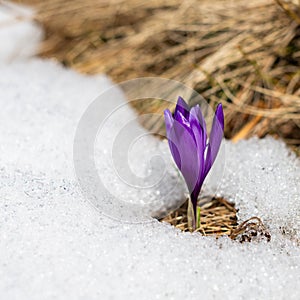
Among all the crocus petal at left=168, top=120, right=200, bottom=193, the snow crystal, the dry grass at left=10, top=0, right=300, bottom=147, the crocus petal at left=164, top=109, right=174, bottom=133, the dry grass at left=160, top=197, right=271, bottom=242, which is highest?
the snow crystal

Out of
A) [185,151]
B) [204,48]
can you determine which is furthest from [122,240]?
[204,48]

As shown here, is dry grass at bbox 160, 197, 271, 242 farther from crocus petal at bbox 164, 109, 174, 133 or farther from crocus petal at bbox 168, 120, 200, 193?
crocus petal at bbox 164, 109, 174, 133

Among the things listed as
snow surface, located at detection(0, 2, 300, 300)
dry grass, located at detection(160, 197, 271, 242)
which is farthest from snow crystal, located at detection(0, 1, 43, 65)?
dry grass, located at detection(160, 197, 271, 242)

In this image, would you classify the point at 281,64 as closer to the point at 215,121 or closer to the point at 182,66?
the point at 182,66

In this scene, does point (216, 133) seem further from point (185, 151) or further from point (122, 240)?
point (122, 240)

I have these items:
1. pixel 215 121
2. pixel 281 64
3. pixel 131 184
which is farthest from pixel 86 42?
pixel 215 121
